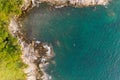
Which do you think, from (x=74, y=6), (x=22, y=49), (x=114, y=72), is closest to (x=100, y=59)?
(x=114, y=72)

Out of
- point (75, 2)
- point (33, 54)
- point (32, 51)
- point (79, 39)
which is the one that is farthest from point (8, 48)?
point (75, 2)

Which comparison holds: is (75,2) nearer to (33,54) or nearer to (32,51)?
(32,51)

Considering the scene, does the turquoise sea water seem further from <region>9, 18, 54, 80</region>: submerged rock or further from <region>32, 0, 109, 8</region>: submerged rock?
<region>9, 18, 54, 80</region>: submerged rock

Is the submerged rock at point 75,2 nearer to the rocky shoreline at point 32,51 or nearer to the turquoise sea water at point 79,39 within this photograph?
the turquoise sea water at point 79,39

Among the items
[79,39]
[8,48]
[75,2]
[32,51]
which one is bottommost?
[32,51]

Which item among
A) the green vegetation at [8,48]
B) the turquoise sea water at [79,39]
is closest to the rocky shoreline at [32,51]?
the turquoise sea water at [79,39]

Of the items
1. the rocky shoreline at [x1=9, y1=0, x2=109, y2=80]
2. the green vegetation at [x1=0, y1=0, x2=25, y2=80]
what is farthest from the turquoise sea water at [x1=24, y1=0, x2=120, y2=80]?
the green vegetation at [x1=0, y1=0, x2=25, y2=80]
